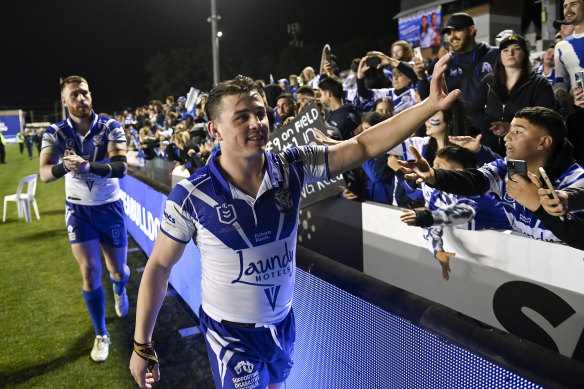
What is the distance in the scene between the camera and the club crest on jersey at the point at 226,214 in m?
2.18

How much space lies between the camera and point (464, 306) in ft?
Result: 11.2

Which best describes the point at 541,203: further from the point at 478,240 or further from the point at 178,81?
the point at 178,81

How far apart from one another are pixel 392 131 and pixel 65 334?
4.31m

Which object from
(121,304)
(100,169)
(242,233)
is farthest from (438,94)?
(121,304)

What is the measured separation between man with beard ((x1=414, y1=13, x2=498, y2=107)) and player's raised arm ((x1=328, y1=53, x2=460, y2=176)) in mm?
2839

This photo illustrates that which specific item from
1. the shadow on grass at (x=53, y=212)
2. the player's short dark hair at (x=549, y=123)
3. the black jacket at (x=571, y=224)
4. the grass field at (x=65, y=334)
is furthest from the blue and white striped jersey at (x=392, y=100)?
the shadow on grass at (x=53, y=212)

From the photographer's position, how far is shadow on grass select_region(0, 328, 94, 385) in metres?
4.20

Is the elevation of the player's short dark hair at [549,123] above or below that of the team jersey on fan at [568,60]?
below

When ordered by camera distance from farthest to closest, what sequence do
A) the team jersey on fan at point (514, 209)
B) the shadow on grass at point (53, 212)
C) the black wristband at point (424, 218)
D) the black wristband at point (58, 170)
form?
the shadow on grass at point (53, 212) → the black wristband at point (58, 170) → the black wristband at point (424, 218) → the team jersey on fan at point (514, 209)

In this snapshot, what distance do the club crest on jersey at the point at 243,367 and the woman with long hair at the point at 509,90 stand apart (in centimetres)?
274

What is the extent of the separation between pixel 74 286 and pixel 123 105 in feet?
211

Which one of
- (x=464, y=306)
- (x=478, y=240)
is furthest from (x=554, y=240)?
(x=464, y=306)

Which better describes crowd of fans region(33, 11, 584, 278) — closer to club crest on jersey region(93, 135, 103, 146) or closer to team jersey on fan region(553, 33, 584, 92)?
team jersey on fan region(553, 33, 584, 92)

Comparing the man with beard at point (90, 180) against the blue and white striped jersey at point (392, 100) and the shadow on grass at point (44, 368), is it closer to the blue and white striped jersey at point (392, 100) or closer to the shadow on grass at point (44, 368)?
the shadow on grass at point (44, 368)
